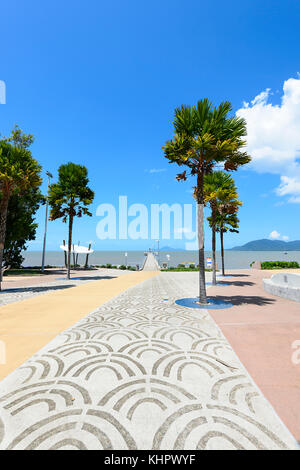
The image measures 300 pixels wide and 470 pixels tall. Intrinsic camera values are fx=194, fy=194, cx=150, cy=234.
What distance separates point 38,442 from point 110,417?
82cm

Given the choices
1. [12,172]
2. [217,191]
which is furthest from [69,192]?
[217,191]

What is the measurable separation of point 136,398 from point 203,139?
342 inches

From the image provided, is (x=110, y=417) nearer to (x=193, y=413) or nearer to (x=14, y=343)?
(x=193, y=413)

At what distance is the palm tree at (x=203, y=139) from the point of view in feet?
27.7

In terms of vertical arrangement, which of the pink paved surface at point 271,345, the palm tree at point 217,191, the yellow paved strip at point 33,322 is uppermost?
the palm tree at point 217,191

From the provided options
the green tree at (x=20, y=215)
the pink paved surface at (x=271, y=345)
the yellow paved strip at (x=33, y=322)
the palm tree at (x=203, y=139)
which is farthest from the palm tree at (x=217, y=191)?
the green tree at (x=20, y=215)

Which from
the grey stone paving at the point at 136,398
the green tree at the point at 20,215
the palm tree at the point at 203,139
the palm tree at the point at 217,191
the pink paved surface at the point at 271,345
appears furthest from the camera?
the green tree at the point at 20,215

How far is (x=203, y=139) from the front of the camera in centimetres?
818

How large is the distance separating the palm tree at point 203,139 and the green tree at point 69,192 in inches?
478

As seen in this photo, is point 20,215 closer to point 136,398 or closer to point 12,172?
point 12,172

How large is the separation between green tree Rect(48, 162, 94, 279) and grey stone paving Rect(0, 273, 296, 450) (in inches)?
611

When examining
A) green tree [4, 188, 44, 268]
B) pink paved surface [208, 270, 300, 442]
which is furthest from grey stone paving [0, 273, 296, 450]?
green tree [4, 188, 44, 268]

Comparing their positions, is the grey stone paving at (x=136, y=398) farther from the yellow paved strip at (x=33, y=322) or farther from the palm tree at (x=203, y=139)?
the palm tree at (x=203, y=139)

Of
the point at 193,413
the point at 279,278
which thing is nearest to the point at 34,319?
the point at 193,413
